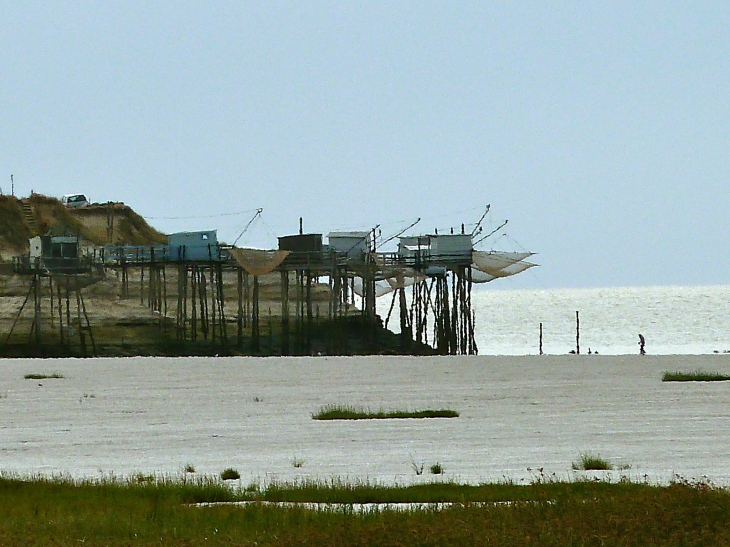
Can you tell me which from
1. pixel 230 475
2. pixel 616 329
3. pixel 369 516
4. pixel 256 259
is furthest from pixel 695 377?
pixel 616 329

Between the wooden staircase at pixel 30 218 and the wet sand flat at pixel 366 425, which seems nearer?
the wet sand flat at pixel 366 425

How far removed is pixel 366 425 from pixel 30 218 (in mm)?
72312

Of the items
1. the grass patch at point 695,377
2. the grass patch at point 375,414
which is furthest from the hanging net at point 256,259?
the grass patch at point 375,414

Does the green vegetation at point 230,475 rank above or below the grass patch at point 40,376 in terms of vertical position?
above

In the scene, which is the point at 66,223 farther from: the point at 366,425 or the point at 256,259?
the point at 366,425

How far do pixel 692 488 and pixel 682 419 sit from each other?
39.1 feet

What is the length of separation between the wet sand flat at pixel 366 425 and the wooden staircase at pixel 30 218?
51.0m

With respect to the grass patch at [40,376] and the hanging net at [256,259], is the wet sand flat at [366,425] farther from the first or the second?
the hanging net at [256,259]

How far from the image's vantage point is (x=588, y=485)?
13602mm

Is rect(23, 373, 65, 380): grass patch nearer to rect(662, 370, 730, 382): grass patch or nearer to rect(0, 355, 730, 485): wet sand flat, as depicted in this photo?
rect(0, 355, 730, 485): wet sand flat

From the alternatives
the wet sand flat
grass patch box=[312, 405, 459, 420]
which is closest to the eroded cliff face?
the wet sand flat

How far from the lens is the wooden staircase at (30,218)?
292 ft

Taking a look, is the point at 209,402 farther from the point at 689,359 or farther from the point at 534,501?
the point at 689,359

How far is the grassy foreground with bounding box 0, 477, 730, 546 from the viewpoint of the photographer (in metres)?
10.4
